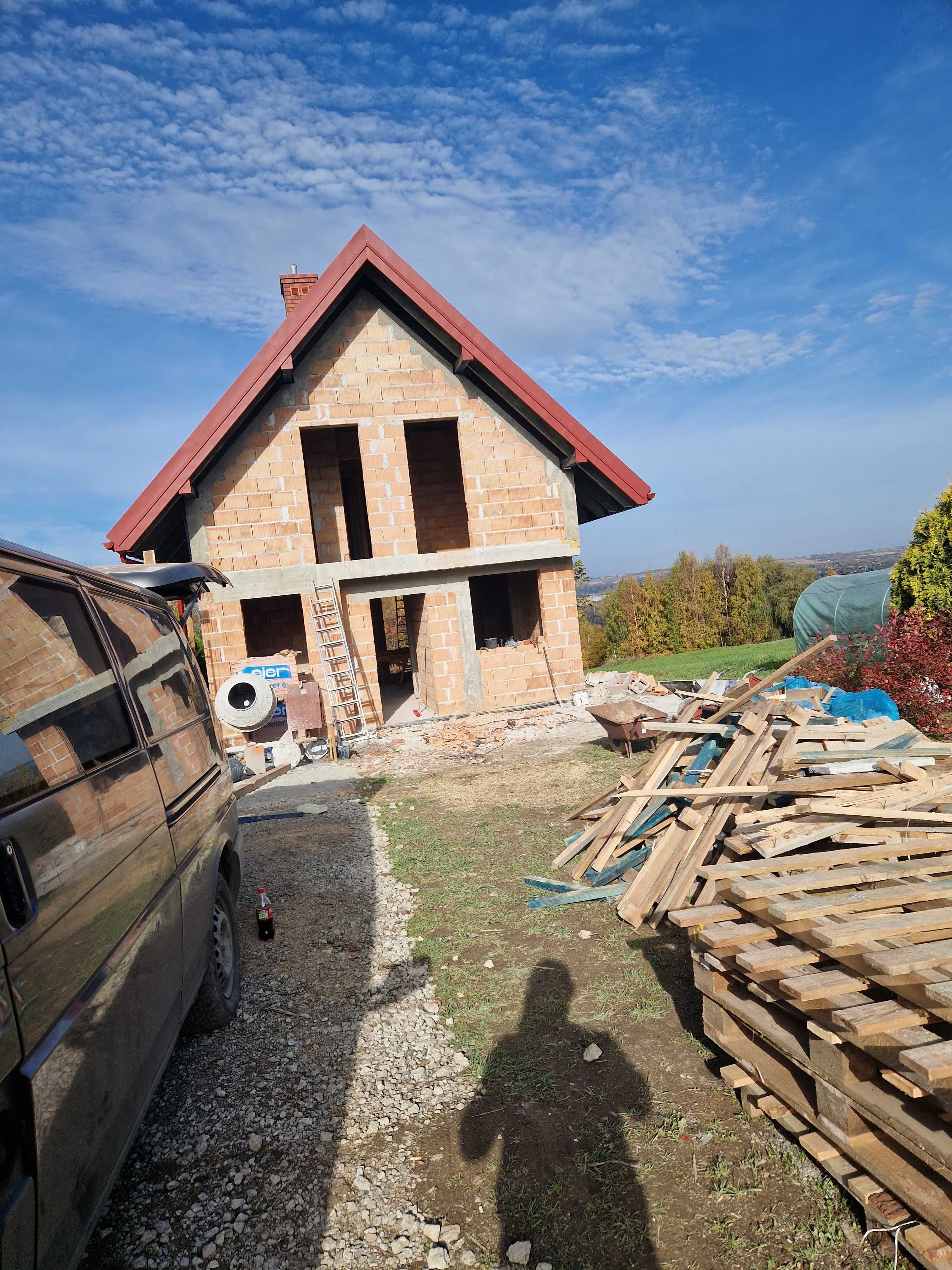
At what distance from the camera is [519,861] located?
21.1ft

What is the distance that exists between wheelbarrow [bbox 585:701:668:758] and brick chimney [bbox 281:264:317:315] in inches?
429

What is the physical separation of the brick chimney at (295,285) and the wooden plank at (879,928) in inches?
609

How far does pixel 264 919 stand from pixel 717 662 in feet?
61.4

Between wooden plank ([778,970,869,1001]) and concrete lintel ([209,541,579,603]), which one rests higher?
concrete lintel ([209,541,579,603])

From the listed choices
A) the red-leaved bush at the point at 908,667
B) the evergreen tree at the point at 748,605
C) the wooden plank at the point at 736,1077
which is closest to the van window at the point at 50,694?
the wooden plank at the point at 736,1077

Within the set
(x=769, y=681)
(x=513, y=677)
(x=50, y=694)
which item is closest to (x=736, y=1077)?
(x=50, y=694)

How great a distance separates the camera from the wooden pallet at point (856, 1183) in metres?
2.26

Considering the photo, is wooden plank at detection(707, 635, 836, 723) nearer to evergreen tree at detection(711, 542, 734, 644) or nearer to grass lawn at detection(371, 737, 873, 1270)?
grass lawn at detection(371, 737, 873, 1270)

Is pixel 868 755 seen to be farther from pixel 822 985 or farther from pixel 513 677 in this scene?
pixel 513 677

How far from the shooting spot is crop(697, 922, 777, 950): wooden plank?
Answer: 3.11m

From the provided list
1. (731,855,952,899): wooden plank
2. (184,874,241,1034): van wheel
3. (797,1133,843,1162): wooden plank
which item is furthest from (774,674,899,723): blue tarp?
(184,874,241,1034): van wheel

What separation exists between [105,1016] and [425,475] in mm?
15224

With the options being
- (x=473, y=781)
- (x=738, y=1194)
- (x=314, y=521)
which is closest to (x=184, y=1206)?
(x=738, y=1194)

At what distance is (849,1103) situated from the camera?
251 centimetres
